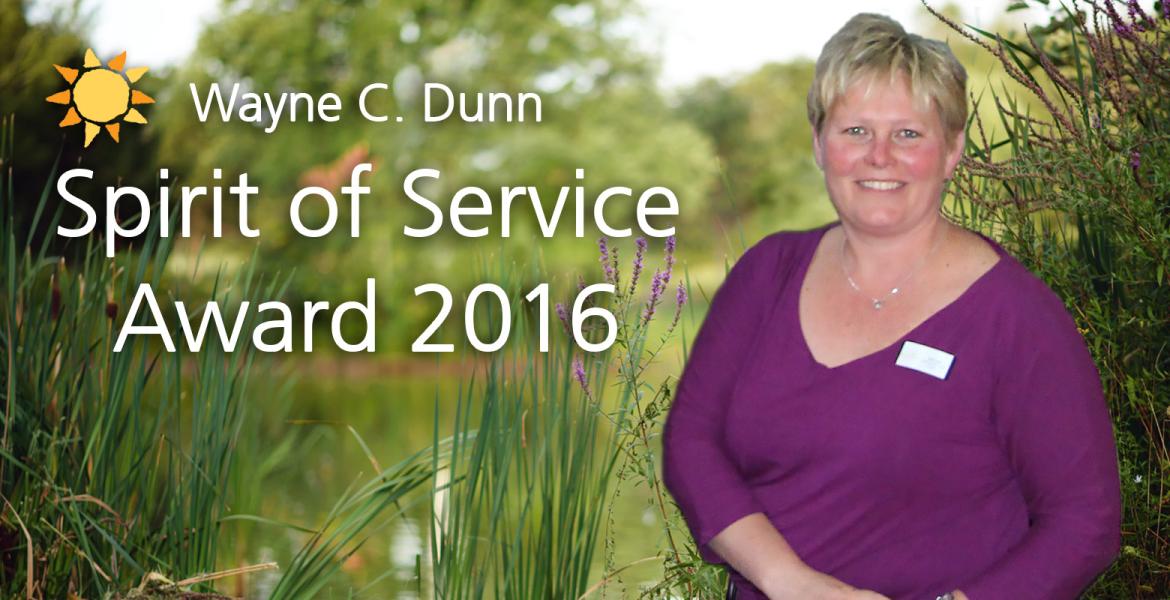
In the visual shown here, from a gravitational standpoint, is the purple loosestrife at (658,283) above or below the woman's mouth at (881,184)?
below

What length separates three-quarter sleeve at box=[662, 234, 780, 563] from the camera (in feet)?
6.14

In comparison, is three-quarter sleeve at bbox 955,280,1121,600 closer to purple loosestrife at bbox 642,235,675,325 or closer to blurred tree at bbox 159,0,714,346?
purple loosestrife at bbox 642,235,675,325

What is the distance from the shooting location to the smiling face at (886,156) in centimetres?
176

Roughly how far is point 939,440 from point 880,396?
0.31ft

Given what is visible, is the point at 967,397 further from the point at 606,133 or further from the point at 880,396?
the point at 606,133

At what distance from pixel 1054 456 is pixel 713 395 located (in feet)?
1.58

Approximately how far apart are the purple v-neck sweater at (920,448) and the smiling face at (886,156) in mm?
137

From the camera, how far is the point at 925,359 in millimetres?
1729

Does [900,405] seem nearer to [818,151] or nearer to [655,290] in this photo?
[818,151]

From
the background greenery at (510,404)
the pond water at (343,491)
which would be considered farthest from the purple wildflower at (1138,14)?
the pond water at (343,491)

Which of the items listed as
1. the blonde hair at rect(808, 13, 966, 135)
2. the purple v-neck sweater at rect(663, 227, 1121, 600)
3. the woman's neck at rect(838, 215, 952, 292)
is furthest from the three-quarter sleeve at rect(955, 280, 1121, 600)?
the blonde hair at rect(808, 13, 966, 135)

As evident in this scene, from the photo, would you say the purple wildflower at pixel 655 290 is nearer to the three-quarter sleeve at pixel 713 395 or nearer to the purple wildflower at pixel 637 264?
the purple wildflower at pixel 637 264

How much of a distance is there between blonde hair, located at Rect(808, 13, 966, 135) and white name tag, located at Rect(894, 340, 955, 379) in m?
0.31

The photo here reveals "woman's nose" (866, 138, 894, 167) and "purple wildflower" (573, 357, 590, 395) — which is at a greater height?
"woman's nose" (866, 138, 894, 167)
